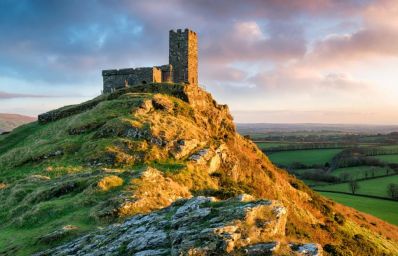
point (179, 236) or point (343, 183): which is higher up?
point (179, 236)

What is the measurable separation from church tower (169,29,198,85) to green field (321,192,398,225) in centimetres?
5147

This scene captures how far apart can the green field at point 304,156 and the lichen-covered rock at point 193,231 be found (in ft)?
456

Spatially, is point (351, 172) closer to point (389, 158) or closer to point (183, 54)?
point (389, 158)

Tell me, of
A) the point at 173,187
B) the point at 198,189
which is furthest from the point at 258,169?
the point at 173,187

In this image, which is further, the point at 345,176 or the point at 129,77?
the point at 345,176

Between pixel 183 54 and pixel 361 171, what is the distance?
3870 inches

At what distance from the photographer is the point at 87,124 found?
150 feet

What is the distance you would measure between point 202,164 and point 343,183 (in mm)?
97717

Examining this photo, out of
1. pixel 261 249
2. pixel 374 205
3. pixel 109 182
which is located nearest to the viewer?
pixel 261 249

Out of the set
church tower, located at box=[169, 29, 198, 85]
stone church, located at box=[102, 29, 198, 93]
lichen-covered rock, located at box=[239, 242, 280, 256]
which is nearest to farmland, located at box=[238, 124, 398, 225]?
church tower, located at box=[169, 29, 198, 85]

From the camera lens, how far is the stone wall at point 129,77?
6356 centimetres

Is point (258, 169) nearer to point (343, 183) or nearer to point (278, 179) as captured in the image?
point (278, 179)

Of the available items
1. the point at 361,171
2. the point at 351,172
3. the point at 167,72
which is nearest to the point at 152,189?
the point at 167,72

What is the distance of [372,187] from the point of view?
115562mm
